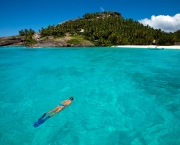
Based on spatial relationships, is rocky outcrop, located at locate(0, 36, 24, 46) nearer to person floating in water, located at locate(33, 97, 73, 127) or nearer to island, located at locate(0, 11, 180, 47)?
island, located at locate(0, 11, 180, 47)

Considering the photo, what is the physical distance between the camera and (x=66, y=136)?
10.7 metres

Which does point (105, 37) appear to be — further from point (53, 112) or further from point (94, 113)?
point (53, 112)

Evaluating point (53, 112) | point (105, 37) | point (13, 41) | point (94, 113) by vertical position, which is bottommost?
point (94, 113)

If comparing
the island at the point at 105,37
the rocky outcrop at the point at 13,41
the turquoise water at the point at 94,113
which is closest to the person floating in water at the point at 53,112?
the turquoise water at the point at 94,113

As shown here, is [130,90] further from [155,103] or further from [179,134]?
[179,134]

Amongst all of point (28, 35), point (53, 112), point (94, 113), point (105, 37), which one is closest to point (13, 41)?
point (28, 35)

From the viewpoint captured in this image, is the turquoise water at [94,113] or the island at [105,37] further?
the island at [105,37]

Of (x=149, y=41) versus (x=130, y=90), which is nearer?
(x=130, y=90)

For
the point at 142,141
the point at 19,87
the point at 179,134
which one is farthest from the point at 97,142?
the point at 19,87

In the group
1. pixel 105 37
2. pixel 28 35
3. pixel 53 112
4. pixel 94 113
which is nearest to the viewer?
pixel 53 112

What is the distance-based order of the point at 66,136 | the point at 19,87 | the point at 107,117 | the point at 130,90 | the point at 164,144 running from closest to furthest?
the point at 164,144
the point at 66,136
the point at 107,117
the point at 130,90
the point at 19,87

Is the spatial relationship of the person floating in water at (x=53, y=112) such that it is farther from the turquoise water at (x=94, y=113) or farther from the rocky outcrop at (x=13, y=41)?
the rocky outcrop at (x=13, y=41)

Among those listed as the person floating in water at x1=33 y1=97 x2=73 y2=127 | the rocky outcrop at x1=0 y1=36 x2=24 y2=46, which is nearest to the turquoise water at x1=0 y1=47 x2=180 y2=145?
the person floating in water at x1=33 y1=97 x2=73 y2=127

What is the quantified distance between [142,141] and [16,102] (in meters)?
13.5
